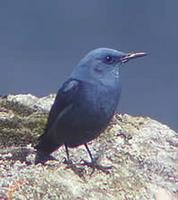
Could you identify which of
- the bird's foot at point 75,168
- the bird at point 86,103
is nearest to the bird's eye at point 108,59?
the bird at point 86,103

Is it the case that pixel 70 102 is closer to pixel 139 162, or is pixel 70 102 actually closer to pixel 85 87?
pixel 85 87

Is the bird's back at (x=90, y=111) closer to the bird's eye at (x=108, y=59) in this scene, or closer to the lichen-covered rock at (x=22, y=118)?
the bird's eye at (x=108, y=59)

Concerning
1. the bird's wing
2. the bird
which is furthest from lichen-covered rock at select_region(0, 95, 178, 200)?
the bird's wing

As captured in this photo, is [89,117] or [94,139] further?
[94,139]

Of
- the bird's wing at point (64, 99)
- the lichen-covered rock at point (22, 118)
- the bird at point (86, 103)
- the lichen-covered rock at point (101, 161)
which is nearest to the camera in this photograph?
the lichen-covered rock at point (101, 161)

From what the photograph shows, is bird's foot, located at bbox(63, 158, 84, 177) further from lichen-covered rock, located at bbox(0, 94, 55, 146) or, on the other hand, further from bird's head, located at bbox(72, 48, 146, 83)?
bird's head, located at bbox(72, 48, 146, 83)

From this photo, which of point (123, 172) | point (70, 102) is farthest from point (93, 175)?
point (70, 102)
